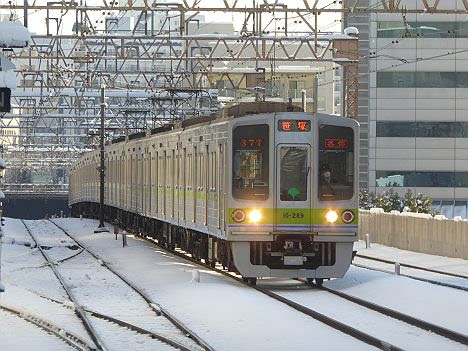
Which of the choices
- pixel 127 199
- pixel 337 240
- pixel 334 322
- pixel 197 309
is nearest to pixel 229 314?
pixel 197 309

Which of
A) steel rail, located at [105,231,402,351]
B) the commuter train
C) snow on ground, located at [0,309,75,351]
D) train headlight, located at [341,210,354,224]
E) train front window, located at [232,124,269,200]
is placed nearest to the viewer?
steel rail, located at [105,231,402,351]

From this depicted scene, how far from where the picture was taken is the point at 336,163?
67.7 ft

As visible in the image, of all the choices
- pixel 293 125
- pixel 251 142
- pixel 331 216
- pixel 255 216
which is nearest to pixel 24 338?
pixel 255 216

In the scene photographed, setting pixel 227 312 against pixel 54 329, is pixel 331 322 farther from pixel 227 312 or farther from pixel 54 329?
pixel 54 329

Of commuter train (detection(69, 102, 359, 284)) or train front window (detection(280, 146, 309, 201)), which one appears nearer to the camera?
commuter train (detection(69, 102, 359, 284))

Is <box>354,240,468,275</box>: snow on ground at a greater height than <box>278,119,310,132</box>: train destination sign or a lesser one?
lesser

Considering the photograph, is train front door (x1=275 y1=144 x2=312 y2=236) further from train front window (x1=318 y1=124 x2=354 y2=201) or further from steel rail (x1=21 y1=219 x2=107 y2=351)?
steel rail (x1=21 y1=219 x2=107 y2=351)

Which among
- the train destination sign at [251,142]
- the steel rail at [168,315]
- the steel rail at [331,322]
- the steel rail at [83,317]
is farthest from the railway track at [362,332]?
the steel rail at [83,317]

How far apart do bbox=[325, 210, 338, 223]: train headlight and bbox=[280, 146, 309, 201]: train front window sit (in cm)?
44

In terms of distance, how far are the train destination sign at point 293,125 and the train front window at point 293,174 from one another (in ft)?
0.94

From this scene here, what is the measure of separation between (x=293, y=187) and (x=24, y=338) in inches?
293

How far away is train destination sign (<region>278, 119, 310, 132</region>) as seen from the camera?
2048 centimetres

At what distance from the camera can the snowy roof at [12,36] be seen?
48.9 ft

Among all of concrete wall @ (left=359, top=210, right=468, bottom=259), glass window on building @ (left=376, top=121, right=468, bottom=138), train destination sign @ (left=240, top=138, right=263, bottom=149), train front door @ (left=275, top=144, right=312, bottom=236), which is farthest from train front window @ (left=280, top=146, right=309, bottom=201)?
glass window on building @ (left=376, top=121, right=468, bottom=138)
